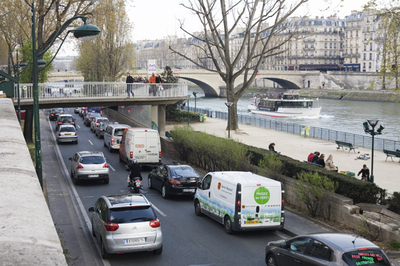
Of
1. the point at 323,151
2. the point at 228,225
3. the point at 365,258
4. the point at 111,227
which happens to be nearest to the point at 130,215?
the point at 111,227

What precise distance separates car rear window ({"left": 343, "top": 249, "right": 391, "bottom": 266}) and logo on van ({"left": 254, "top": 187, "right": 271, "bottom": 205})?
4.66 metres

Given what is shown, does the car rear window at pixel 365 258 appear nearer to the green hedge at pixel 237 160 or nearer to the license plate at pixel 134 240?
the license plate at pixel 134 240

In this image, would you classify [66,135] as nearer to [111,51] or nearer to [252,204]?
[111,51]

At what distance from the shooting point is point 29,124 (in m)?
33.4

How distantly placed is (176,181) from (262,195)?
5652 mm

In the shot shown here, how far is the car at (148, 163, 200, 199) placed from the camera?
17641 mm

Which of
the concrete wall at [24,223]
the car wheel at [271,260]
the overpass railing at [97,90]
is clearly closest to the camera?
the concrete wall at [24,223]

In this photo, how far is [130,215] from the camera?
10.7 meters

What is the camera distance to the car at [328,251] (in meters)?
7.92

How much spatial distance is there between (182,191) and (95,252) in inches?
251

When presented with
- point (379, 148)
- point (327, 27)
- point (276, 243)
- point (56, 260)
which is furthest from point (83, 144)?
point (327, 27)

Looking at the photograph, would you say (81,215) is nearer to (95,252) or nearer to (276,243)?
(95,252)

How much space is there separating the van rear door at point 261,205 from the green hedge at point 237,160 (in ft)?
10.3

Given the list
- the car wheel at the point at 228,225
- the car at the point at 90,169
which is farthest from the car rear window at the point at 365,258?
the car at the point at 90,169
